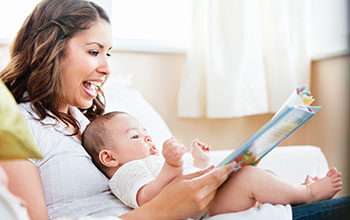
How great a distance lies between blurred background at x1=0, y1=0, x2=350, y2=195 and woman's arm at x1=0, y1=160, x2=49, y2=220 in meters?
1.15

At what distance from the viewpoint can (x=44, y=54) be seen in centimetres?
102

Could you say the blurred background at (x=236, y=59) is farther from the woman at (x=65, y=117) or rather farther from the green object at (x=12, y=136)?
the green object at (x=12, y=136)

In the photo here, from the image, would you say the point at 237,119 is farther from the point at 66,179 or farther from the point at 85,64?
the point at 66,179

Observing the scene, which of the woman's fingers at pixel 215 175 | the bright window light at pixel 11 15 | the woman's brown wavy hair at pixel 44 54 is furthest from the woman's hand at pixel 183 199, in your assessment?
the bright window light at pixel 11 15

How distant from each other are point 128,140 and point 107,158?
0.07m

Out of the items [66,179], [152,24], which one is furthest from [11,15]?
[66,179]

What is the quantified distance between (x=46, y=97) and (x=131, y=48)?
3.40 feet

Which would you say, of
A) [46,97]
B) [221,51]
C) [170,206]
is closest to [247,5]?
[221,51]

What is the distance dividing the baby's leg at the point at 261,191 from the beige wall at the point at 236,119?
115 centimetres

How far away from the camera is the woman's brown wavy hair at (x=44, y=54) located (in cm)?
101

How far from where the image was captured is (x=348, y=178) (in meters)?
1.95

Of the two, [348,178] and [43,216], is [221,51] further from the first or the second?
[43,216]

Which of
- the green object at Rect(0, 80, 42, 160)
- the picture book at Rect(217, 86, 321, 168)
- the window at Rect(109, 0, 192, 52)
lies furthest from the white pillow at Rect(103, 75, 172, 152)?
the green object at Rect(0, 80, 42, 160)

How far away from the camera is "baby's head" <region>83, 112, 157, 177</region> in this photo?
1043 mm
